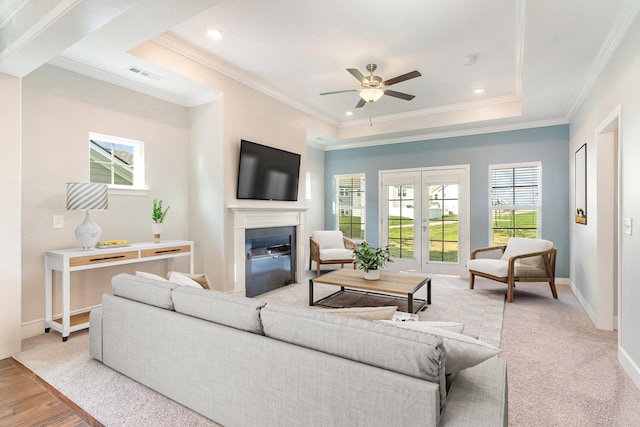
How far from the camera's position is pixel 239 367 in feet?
5.58

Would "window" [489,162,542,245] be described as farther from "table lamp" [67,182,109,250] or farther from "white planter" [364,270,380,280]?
"table lamp" [67,182,109,250]

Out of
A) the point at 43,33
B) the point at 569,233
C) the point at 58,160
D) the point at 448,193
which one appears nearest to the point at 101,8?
the point at 43,33

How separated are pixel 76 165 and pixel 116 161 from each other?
0.49 m

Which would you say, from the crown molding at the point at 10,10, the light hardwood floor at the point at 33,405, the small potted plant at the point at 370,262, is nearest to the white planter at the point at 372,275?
the small potted plant at the point at 370,262

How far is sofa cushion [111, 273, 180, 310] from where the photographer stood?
2.12 m

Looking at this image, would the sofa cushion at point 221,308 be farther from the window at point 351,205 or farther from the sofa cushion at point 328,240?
the window at point 351,205

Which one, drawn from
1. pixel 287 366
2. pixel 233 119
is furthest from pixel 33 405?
pixel 233 119

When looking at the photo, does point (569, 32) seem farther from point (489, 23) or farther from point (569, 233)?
point (569, 233)

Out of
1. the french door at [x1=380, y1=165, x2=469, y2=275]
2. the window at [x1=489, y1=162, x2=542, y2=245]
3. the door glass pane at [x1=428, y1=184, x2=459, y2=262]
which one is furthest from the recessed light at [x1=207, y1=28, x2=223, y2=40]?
the window at [x1=489, y1=162, x2=542, y2=245]

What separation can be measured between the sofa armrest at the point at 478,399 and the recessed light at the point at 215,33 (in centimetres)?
349

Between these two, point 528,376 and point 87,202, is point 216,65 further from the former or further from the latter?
point 528,376

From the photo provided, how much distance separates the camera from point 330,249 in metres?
6.24

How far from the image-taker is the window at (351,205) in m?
7.18

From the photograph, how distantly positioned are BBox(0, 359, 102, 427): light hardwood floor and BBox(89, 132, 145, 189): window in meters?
2.05
